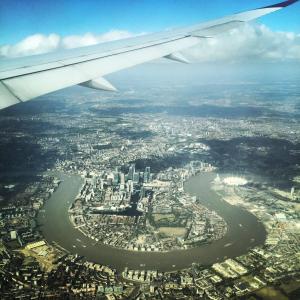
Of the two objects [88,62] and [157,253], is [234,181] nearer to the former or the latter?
[157,253]

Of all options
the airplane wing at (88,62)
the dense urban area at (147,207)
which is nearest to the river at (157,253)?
the dense urban area at (147,207)

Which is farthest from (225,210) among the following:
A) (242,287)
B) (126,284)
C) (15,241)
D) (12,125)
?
(12,125)

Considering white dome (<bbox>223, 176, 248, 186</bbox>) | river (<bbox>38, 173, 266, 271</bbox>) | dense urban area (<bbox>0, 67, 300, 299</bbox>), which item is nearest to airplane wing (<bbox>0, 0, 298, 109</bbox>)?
dense urban area (<bbox>0, 67, 300, 299</bbox>)

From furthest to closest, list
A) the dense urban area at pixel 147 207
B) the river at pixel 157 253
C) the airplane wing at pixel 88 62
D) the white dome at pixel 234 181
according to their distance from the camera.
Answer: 1. the white dome at pixel 234 181
2. the river at pixel 157 253
3. the dense urban area at pixel 147 207
4. the airplane wing at pixel 88 62

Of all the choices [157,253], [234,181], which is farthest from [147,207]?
[234,181]

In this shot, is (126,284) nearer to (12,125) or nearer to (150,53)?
(150,53)

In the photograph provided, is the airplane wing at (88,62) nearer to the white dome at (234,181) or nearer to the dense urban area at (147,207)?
the dense urban area at (147,207)

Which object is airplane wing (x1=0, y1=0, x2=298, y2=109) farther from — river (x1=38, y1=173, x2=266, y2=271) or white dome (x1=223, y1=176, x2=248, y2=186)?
white dome (x1=223, y1=176, x2=248, y2=186)
